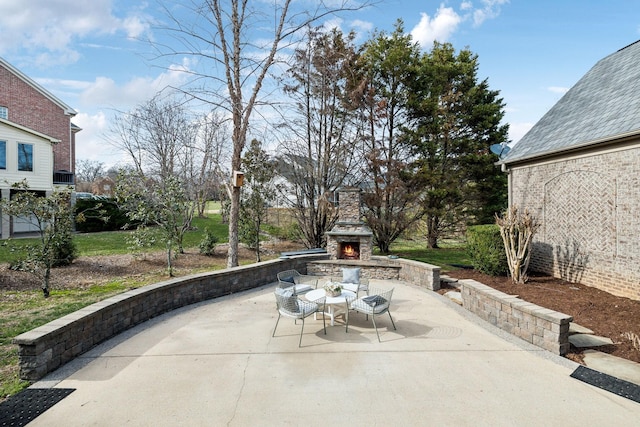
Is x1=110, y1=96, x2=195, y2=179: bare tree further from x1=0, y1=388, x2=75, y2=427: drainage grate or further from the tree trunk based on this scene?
x1=0, y1=388, x2=75, y2=427: drainage grate

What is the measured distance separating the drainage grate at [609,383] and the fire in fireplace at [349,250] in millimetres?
7067

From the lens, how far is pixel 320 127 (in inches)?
546

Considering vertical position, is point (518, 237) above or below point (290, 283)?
above

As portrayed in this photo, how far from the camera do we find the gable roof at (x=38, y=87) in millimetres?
18203

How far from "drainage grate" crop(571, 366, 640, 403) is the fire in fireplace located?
278 inches

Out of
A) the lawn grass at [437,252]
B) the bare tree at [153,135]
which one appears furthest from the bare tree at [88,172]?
the lawn grass at [437,252]

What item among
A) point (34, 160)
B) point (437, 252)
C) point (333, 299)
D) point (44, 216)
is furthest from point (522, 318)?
point (34, 160)

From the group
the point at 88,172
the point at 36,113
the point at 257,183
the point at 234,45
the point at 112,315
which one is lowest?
the point at 112,315

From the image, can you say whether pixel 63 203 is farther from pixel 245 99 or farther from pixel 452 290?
pixel 452 290

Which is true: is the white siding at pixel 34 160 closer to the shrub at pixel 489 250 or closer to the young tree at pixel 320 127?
the young tree at pixel 320 127

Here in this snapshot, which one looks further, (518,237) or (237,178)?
(237,178)

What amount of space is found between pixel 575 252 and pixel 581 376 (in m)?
5.34

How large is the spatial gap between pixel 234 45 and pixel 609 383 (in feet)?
33.5

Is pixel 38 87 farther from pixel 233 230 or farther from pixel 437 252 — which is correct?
pixel 437 252
